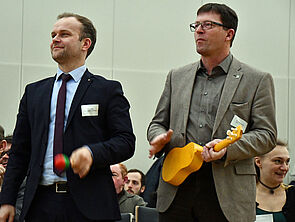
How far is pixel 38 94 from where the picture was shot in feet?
9.82

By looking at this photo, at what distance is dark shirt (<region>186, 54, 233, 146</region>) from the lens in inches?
120

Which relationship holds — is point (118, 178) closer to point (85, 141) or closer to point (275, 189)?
point (275, 189)

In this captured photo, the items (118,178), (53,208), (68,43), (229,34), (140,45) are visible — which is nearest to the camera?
(53,208)

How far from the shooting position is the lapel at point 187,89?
10.1 feet

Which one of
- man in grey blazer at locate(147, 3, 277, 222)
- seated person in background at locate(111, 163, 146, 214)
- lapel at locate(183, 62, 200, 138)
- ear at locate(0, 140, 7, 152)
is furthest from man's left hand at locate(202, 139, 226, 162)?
seated person in background at locate(111, 163, 146, 214)

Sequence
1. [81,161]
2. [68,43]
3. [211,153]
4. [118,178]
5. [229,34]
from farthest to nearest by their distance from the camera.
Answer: [118,178] < [229,34] < [68,43] < [211,153] < [81,161]

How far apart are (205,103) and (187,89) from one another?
0.15 m

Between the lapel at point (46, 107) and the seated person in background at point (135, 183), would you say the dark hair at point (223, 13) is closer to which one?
the lapel at point (46, 107)

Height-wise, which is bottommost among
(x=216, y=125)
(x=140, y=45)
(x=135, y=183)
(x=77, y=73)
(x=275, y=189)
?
(x=135, y=183)

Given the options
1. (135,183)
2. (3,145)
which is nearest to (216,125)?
(3,145)

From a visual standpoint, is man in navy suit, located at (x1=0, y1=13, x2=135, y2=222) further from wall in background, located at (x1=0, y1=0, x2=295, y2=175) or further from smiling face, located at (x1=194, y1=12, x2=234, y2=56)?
wall in background, located at (x1=0, y1=0, x2=295, y2=175)

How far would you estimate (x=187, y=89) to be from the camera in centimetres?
316

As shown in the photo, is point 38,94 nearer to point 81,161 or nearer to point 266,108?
point 81,161

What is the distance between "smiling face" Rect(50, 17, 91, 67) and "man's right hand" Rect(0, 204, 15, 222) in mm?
825
